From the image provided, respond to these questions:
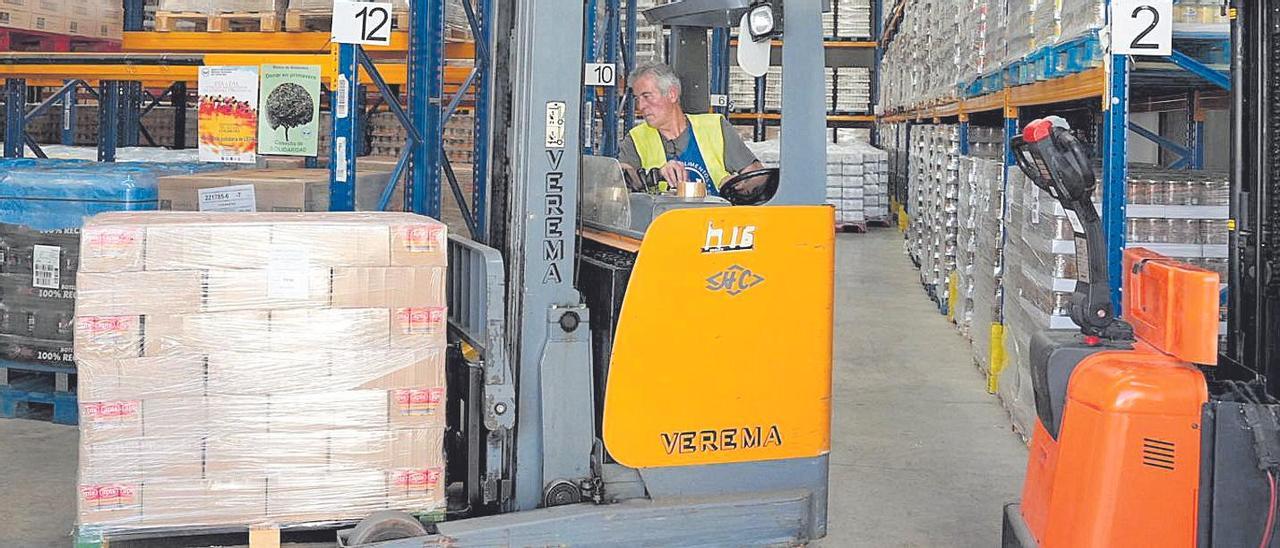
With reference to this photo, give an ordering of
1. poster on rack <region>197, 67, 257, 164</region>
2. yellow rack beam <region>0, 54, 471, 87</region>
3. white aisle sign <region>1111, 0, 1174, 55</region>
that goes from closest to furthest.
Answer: white aisle sign <region>1111, 0, 1174, 55</region>, poster on rack <region>197, 67, 257, 164</region>, yellow rack beam <region>0, 54, 471, 87</region>

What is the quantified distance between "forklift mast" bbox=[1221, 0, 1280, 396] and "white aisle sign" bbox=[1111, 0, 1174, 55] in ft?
2.23

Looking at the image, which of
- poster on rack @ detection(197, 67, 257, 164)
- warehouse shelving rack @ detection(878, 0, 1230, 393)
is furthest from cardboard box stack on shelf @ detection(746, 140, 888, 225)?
poster on rack @ detection(197, 67, 257, 164)

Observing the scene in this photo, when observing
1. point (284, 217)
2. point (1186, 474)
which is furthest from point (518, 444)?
point (1186, 474)

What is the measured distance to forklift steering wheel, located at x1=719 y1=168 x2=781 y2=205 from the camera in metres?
4.18

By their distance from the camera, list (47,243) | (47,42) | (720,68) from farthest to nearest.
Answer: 1. (720,68)
2. (47,42)
3. (47,243)

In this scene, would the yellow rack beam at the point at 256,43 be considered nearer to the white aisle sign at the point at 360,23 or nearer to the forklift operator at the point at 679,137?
the white aisle sign at the point at 360,23

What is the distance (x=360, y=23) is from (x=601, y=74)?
377 cm

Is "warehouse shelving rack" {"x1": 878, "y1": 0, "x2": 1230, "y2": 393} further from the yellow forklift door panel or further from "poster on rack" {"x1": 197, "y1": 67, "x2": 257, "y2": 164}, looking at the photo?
"poster on rack" {"x1": 197, "y1": 67, "x2": 257, "y2": 164}

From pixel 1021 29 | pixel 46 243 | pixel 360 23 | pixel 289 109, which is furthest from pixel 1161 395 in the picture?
pixel 46 243

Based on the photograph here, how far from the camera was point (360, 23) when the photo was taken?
17.9 feet

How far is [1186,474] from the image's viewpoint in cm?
304

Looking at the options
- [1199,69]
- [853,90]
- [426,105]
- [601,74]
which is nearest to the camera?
[1199,69]

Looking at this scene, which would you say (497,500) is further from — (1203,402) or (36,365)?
(36,365)

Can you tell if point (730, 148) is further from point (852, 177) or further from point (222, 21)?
point (852, 177)
